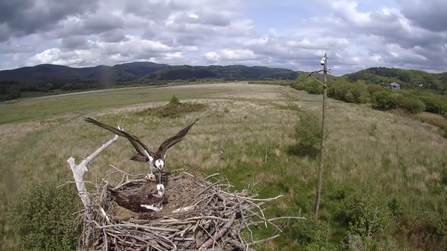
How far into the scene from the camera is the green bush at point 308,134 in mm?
15356

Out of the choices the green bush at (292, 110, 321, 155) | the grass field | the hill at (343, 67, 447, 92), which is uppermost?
the hill at (343, 67, 447, 92)

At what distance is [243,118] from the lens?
3253cm

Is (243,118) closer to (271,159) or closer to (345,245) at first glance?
(271,159)

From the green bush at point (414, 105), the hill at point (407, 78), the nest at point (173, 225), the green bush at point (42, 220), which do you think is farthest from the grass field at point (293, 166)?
the hill at point (407, 78)

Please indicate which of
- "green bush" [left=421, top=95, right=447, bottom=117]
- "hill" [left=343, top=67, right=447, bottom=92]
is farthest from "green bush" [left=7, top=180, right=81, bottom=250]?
"hill" [left=343, top=67, right=447, bottom=92]

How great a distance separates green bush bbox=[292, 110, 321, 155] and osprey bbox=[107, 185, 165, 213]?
1212 centimetres

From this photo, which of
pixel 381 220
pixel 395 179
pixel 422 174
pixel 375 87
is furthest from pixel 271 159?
pixel 375 87

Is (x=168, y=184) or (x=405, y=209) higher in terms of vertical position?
(x=168, y=184)

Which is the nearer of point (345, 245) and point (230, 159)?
point (345, 245)

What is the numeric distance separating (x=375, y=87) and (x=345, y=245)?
66.3 meters

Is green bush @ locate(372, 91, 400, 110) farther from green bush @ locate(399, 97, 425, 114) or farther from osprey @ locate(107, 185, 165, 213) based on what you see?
osprey @ locate(107, 185, 165, 213)

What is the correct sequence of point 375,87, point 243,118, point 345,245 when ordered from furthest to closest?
point 375,87 → point 243,118 → point 345,245

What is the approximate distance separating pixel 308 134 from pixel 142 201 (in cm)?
1238

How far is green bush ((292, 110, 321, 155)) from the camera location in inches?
605
